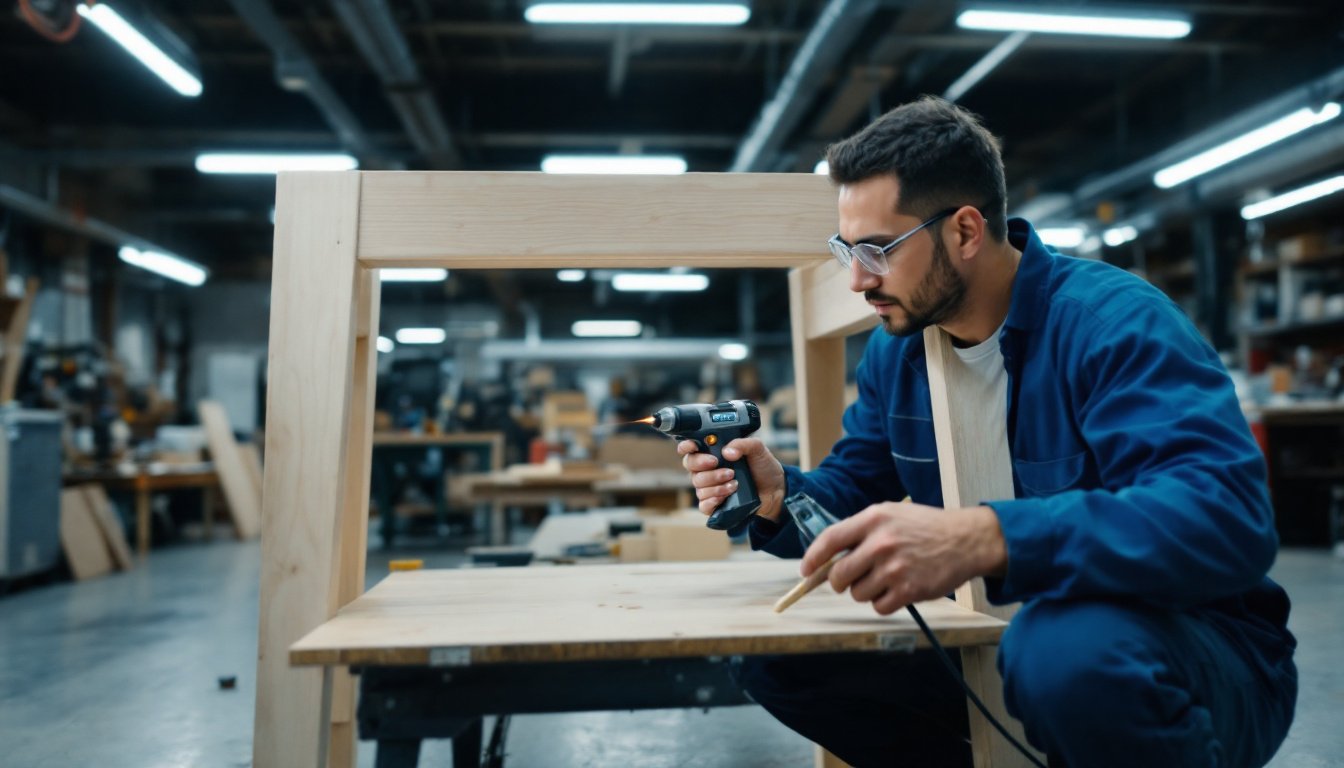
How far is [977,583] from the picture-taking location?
3.94 ft

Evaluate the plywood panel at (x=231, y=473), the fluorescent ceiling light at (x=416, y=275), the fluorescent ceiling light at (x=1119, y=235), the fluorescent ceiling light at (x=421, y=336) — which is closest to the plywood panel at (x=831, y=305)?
the plywood panel at (x=231, y=473)

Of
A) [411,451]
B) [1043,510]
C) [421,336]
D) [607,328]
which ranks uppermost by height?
[607,328]

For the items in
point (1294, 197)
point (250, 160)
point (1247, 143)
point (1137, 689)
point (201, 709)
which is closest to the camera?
point (1137, 689)

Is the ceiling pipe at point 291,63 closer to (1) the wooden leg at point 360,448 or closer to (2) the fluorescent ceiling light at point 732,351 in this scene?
(1) the wooden leg at point 360,448

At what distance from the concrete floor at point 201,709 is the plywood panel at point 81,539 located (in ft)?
3.59

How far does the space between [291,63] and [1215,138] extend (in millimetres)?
7348

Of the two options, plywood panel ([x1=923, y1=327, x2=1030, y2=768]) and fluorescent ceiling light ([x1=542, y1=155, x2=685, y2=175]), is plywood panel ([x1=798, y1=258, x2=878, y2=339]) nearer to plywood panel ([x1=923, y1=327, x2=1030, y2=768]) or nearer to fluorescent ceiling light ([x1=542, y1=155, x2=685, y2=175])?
plywood panel ([x1=923, y1=327, x2=1030, y2=768])

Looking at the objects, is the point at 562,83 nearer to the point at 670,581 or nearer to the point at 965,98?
the point at 965,98

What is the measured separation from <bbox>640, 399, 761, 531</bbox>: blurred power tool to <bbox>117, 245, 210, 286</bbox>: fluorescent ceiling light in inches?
464

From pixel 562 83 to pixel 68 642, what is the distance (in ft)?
23.5

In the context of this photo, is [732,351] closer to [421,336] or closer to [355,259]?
[421,336]

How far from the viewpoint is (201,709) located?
117 inches

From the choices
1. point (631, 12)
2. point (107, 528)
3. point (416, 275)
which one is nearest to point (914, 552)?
point (631, 12)

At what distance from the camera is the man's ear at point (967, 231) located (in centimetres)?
126
